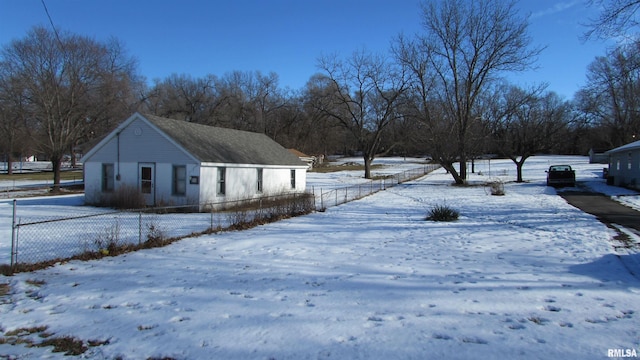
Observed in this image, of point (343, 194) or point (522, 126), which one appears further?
point (522, 126)

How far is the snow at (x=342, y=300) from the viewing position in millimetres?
4344

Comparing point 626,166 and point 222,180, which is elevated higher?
point 626,166

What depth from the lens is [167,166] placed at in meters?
20.3

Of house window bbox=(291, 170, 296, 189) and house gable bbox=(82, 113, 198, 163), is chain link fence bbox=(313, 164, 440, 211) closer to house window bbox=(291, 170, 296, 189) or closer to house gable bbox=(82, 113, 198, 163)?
Answer: house window bbox=(291, 170, 296, 189)

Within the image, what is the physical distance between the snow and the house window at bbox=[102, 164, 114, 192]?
13.3 metres

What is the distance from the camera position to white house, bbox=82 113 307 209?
787 inches

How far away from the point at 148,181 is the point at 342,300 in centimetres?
1740

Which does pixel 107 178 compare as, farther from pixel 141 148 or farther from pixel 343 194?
pixel 343 194

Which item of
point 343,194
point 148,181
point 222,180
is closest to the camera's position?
point 148,181

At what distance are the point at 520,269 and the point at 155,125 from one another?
18.0m

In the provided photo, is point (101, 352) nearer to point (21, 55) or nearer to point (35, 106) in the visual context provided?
point (21, 55)

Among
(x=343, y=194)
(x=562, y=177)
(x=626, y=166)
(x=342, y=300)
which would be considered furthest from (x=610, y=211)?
(x=562, y=177)

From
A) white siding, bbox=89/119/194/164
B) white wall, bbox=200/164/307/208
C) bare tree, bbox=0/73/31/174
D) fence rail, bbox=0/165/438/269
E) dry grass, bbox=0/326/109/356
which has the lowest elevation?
dry grass, bbox=0/326/109/356

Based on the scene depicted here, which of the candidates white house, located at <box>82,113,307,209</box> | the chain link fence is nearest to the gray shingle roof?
white house, located at <box>82,113,307,209</box>
